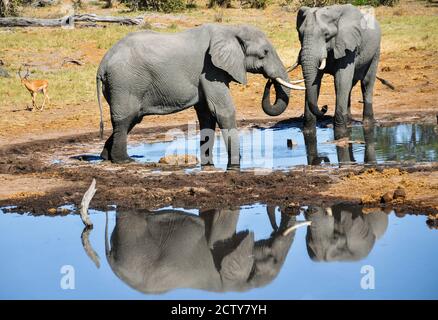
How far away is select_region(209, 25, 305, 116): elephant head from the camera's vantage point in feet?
43.5

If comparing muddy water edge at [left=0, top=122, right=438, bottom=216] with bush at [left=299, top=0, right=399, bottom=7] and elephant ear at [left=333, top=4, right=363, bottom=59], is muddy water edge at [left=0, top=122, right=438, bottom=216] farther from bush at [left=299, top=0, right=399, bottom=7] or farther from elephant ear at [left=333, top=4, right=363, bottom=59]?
bush at [left=299, top=0, right=399, bottom=7]

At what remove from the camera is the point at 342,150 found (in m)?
14.5

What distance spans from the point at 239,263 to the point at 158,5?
26519mm

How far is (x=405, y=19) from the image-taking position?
30.0m

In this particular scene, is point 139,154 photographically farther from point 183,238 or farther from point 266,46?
point 183,238

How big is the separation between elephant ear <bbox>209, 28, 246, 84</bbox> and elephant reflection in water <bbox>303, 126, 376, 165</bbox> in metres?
1.57

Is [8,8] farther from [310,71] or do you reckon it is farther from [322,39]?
[310,71]

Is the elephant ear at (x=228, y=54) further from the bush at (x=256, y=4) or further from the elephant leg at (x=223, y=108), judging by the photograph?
the bush at (x=256, y=4)

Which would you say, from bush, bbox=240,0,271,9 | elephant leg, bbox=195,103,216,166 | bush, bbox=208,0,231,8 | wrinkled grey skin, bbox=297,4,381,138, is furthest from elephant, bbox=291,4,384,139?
bush, bbox=208,0,231,8

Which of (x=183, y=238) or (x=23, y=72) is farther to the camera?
(x=23, y=72)

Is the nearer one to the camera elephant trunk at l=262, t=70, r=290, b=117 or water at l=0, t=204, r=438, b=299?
water at l=0, t=204, r=438, b=299

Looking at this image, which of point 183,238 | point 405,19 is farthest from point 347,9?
point 405,19

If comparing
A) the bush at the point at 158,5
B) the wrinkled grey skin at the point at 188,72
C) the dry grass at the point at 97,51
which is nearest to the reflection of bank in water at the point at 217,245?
the wrinkled grey skin at the point at 188,72
